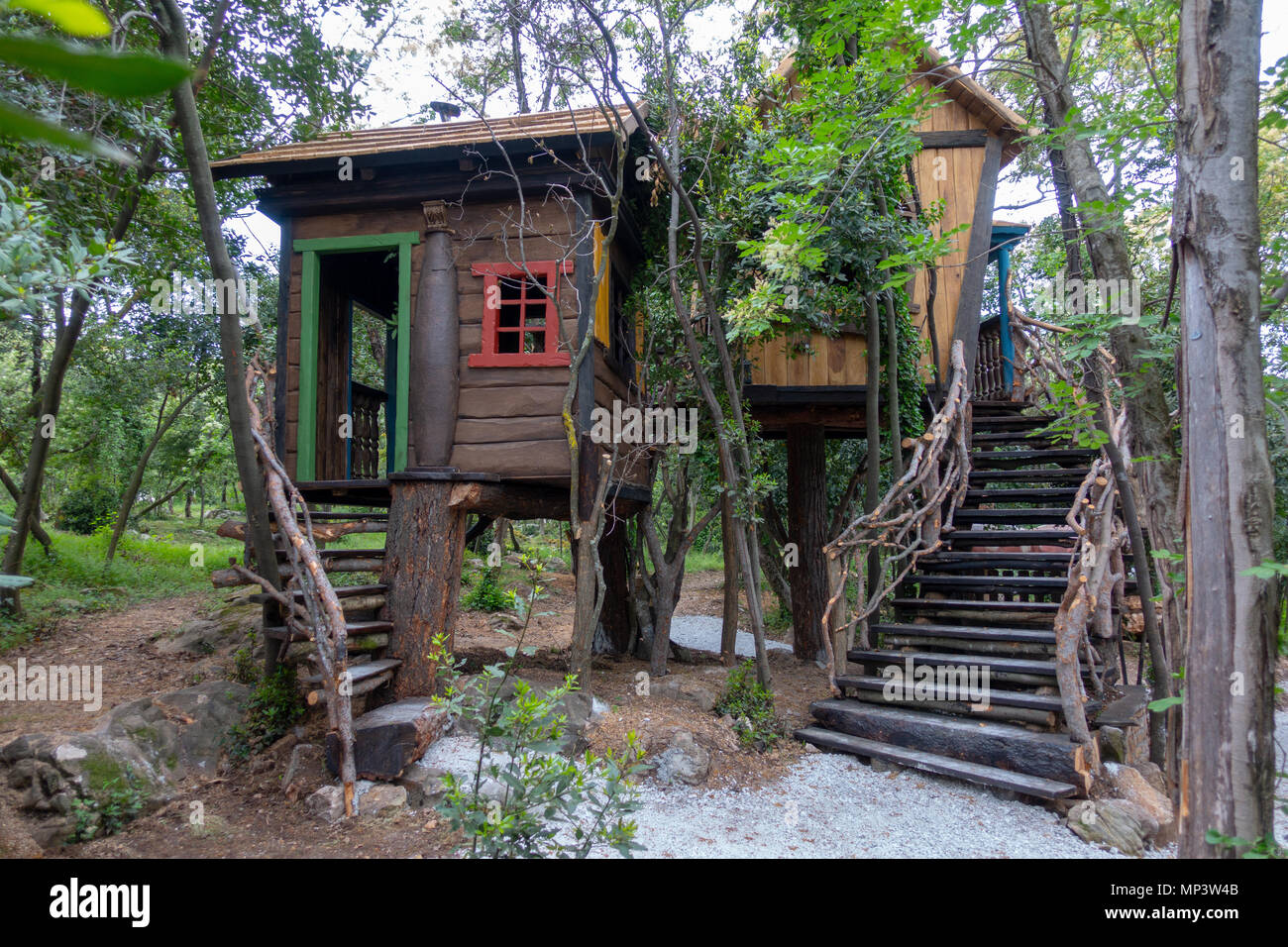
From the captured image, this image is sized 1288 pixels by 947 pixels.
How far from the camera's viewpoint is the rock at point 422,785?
16.8ft

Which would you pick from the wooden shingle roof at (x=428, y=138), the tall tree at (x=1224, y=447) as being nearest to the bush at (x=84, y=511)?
the wooden shingle roof at (x=428, y=138)

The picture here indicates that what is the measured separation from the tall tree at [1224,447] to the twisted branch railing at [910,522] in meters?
4.23

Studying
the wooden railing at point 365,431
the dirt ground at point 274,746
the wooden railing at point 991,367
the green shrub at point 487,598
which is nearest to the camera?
the dirt ground at point 274,746

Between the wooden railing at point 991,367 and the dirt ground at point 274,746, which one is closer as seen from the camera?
the dirt ground at point 274,746

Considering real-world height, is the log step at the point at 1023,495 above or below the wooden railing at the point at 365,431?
below

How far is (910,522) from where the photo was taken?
23.8 feet

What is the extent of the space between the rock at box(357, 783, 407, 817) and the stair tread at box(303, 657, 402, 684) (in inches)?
30.0

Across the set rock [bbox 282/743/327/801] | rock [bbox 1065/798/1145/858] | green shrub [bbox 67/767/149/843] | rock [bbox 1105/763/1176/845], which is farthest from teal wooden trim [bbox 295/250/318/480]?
rock [bbox 1105/763/1176/845]

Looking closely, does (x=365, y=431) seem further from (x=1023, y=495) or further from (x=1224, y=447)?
(x=1224, y=447)

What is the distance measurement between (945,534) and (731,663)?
9.79 feet

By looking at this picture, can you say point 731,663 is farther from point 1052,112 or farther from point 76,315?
point 76,315

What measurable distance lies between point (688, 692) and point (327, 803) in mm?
3425

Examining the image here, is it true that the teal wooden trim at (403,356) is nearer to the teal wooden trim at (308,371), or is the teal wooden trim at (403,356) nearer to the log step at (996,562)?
the teal wooden trim at (308,371)

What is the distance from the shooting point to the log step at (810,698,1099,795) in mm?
5289
